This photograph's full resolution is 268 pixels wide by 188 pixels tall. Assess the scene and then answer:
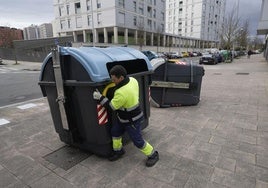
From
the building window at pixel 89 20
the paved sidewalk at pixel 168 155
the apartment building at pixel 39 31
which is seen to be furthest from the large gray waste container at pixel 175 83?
the apartment building at pixel 39 31

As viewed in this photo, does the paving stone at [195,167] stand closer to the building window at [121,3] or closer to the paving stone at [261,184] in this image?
the paving stone at [261,184]

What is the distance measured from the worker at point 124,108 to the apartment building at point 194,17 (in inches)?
2906

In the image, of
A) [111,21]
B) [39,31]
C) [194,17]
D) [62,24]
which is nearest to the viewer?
[111,21]

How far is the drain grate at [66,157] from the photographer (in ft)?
10.1

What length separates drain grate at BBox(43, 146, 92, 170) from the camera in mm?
3090

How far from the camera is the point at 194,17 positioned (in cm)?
6938

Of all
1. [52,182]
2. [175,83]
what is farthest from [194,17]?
[52,182]

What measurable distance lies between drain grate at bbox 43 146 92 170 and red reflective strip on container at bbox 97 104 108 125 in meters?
0.85

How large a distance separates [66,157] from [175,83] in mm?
3663

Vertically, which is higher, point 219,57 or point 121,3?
point 121,3

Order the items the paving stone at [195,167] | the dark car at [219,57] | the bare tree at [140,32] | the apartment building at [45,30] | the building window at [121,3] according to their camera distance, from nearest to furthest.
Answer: the paving stone at [195,167] → the dark car at [219,57] → the building window at [121,3] → the bare tree at [140,32] → the apartment building at [45,30]

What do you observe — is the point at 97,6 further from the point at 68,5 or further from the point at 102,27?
the point at 68,5

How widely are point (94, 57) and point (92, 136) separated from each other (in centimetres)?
127

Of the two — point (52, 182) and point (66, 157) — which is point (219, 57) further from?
point (52, 182)
